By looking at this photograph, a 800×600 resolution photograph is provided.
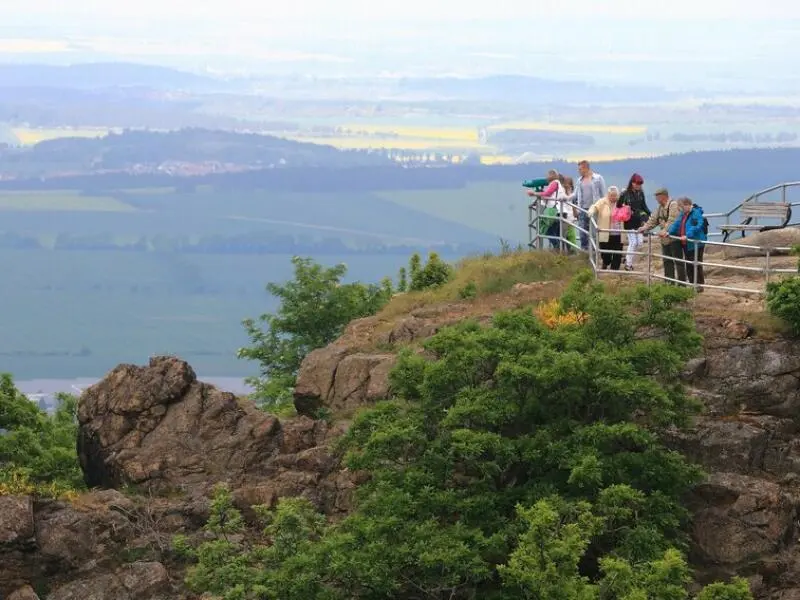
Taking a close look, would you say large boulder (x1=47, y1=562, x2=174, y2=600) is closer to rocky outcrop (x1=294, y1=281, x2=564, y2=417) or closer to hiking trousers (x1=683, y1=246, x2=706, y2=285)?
rocky outcrop (x1=294, y1=281, x2=564, y2=417)

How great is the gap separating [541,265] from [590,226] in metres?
1.45

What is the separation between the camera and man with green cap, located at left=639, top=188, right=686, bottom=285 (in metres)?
37.8

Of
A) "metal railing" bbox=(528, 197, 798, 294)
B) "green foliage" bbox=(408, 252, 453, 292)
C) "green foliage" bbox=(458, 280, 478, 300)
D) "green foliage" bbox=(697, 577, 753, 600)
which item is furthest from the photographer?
"green foliage" bbox=(408, 252, 453, 292)

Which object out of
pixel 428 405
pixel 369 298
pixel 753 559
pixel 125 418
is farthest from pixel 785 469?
pixel 369 298

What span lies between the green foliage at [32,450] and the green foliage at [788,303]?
13551mm

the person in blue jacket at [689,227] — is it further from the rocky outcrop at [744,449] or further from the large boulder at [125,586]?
the large boulder at [125,586]

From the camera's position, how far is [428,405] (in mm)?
33344

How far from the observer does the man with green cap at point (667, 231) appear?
37.8 m

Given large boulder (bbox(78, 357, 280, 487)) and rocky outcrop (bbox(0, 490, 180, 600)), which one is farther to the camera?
large boulder (bbox(78, 357, 280, 487))

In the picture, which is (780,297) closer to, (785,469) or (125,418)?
(785,469)

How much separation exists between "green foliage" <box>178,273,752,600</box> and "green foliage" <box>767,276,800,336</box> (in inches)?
76.9

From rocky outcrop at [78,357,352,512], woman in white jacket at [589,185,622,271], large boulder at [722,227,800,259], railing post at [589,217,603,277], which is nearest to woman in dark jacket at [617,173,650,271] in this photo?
woman in white jacket at [589,185,622,271]

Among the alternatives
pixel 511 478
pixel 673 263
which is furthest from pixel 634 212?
pixel 511 478

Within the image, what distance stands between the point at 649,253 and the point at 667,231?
2.04 feet
